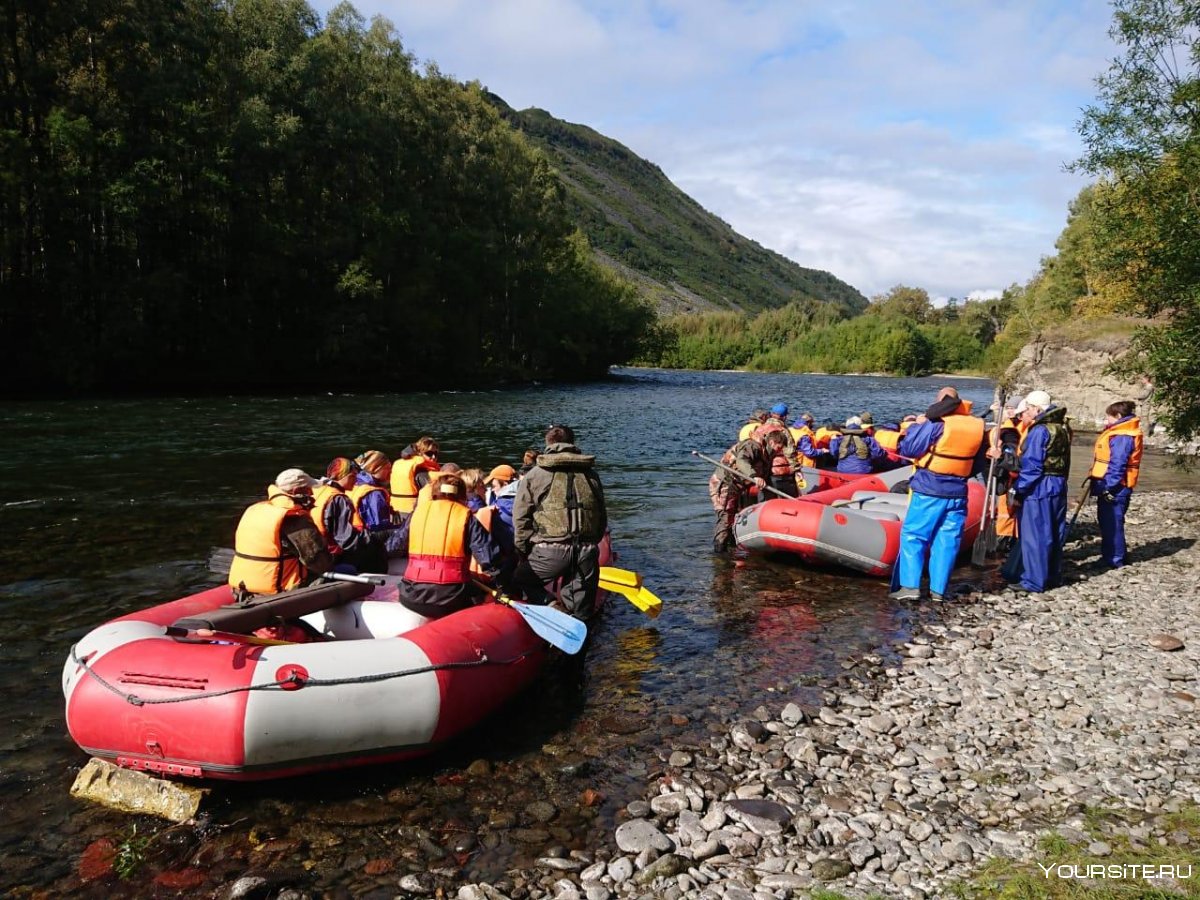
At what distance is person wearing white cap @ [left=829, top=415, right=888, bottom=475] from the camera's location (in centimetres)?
1470

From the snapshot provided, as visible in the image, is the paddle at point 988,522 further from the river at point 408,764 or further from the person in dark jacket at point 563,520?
the person in dark jacket at point 563,520

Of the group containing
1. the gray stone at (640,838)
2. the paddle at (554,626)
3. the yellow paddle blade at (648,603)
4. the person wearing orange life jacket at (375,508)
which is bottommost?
the gray stone at (640,838)

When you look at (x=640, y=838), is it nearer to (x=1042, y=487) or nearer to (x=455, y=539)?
(x=455, y=539)

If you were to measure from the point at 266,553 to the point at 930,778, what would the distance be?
4790mm

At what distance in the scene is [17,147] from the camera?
2752cm

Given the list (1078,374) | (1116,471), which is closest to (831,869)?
(1116,471)

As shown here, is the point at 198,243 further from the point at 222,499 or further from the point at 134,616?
the point at 134,616

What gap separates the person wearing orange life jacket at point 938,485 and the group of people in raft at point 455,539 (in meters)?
3.36

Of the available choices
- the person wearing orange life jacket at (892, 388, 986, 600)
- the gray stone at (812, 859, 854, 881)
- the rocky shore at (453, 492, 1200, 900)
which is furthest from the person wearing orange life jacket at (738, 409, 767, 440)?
the gray stone at (812, 859, 854, 881)

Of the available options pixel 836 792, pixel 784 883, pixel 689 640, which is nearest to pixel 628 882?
pixel 784 883

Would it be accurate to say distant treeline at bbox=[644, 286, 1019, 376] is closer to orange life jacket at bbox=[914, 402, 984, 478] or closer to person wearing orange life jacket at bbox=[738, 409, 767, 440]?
person wearing orange life jacket at bbox=[738, 409, 767, 440]

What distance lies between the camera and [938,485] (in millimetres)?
7953

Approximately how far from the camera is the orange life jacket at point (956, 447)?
25.3 feet

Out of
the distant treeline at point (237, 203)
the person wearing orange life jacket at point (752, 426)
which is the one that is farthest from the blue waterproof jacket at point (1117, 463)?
the distant treeline at point (237, 203)
